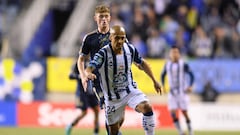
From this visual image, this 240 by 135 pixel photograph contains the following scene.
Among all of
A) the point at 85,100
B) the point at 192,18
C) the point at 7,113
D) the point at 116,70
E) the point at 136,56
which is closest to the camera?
the point at 116,70

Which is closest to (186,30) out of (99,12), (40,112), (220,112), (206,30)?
(206,30)

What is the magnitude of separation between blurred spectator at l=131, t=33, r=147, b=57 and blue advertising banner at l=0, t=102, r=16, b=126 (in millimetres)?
4862

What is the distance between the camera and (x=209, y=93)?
27.1 metres

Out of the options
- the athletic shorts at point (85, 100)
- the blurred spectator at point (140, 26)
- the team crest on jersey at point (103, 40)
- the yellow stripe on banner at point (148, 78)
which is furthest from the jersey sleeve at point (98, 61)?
the blurred spectator at point (140, 26)

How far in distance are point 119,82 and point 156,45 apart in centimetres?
1440

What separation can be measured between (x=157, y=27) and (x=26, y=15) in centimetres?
534

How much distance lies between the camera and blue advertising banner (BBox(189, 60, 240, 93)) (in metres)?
27.1

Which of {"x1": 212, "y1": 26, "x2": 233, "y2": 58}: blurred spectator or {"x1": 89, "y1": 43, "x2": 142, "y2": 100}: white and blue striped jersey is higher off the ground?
{"x1": 212, "y1": 26, "x2": 233, "y2": 58}: blurred spectator

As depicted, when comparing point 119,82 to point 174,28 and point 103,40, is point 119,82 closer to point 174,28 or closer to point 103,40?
point 103,40

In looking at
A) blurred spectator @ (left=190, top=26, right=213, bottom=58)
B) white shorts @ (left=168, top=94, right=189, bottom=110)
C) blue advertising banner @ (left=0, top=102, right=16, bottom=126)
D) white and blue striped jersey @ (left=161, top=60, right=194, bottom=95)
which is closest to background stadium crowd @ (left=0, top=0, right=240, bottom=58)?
blurred spectator @ (left=190, top=26, right=213, bottom=58)

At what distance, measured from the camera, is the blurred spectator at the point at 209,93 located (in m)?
27.0

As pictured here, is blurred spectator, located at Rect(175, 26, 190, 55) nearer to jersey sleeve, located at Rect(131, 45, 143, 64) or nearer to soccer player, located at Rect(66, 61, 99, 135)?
soccer player, located at Rect(66, 61, 99, 135)

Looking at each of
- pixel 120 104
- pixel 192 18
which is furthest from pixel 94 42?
pixel 192 18

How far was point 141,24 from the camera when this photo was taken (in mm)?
27531
